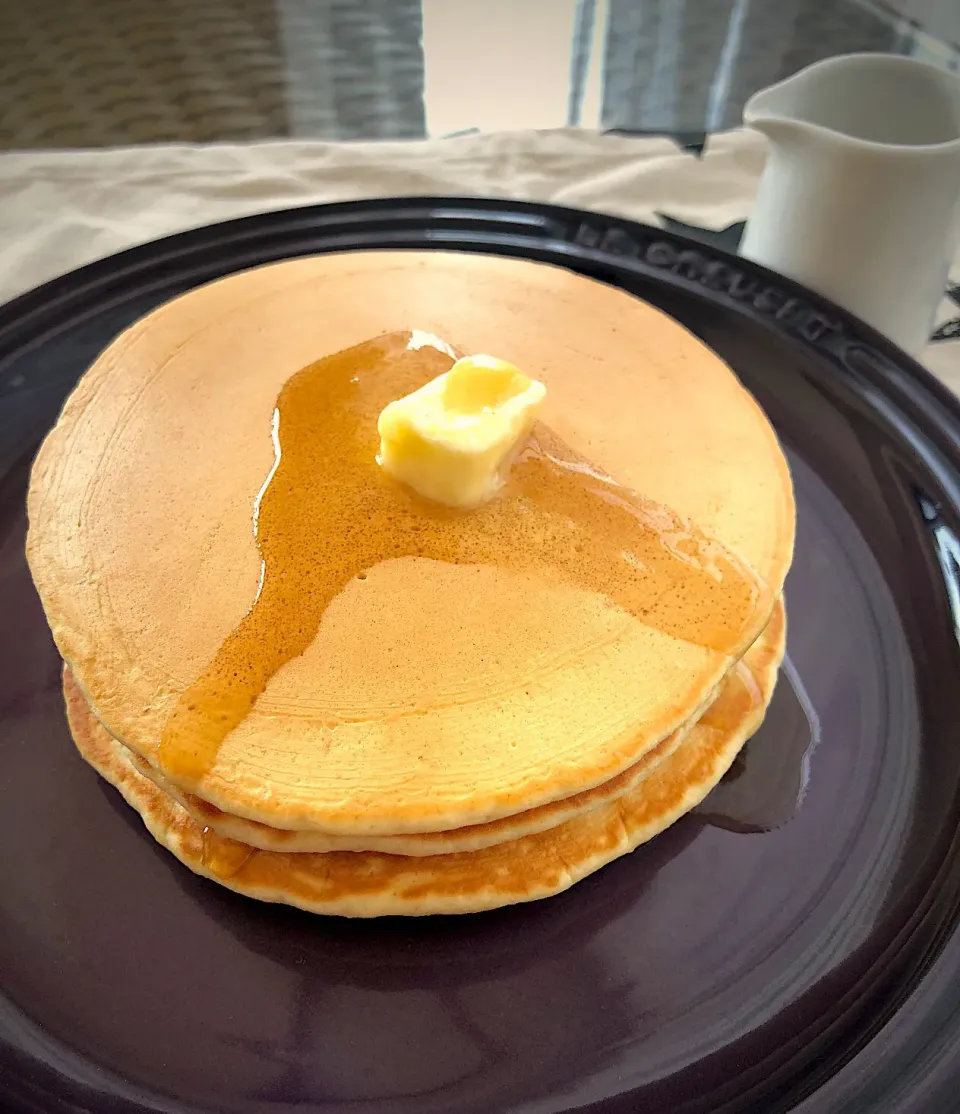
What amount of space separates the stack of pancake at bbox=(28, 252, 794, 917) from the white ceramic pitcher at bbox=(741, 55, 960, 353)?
1.24 feet

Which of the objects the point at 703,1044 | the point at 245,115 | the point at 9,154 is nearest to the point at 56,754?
the point at 703,1044

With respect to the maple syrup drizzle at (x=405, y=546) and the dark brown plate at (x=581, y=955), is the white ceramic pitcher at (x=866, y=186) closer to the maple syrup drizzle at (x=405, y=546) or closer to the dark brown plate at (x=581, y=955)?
the dark brown plate at (x=581, y=955)

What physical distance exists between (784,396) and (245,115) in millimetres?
1351

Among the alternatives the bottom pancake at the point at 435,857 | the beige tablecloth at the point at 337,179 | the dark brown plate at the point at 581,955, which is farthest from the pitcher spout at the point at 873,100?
the bottom pancake at the point at 435,857

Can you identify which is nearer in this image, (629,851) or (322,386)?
(629,851)

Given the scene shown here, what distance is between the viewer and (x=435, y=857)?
862 mm

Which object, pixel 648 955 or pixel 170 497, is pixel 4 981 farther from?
pixel 648 955

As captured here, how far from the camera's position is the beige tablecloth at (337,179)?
5.39 feet

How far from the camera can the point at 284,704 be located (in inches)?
31.6

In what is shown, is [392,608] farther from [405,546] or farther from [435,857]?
[435,857]

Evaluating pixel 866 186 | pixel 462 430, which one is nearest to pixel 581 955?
pixel 462 430

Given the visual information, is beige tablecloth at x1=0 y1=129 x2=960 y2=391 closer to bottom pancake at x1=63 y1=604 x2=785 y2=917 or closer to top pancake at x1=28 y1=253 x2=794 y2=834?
top pancake at x1=28 y1=253 x2=794 y2=834

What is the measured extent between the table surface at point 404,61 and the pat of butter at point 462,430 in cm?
115

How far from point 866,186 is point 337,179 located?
0.96m
